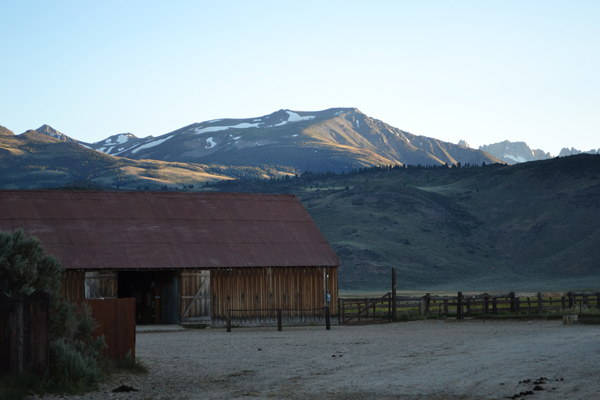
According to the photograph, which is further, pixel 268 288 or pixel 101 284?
pixel 268 288

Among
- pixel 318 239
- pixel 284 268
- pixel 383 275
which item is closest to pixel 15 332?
pixel 284 268

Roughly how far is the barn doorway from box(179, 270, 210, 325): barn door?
0.52 meters

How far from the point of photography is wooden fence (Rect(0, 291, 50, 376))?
446 inches

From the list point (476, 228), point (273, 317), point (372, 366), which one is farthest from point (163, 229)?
point (476, 228)

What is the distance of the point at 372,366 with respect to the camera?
1478 centimetres

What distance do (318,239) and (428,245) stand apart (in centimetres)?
5470

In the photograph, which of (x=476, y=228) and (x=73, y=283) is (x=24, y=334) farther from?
(x=476, y=228)

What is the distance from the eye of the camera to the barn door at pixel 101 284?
1069 inches

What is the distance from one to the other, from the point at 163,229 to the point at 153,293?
2.91 m

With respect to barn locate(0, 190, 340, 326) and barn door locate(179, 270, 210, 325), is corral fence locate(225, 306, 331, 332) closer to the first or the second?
barn locate(0, 190, 340, 326)

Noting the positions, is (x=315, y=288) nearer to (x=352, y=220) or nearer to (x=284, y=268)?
(x=284, y=268)

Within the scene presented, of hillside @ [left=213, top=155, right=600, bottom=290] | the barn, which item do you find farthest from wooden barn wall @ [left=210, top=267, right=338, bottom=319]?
hillside @ [left=213, top=155, right=600, bottom=290]

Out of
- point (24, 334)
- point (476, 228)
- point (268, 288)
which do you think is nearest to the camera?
point (24, 334)

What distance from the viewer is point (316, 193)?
112000 mm
